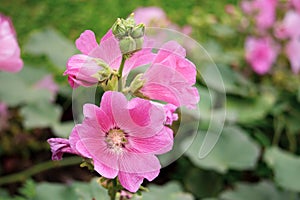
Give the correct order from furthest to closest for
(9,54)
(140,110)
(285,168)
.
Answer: (285,168) → (9,54) → (140,110)

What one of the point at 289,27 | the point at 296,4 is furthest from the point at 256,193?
the point at 296,4

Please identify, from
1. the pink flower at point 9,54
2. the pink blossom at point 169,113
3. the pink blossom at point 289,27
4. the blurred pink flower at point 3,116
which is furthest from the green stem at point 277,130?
the pink blossom at point 169,113

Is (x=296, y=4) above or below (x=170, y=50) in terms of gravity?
below

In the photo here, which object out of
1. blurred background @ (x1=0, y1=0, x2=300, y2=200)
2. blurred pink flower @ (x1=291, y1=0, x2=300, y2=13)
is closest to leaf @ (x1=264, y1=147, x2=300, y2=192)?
blurred background @ (x1=0, y1=0, x2=300, y2=200)

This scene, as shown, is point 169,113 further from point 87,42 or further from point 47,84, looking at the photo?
point 47,84

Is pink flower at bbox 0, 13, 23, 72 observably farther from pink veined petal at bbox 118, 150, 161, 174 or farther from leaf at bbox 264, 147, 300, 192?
leaf at bbox 264, 147, 300, 192

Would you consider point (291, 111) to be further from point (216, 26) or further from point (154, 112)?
point (154, 112)

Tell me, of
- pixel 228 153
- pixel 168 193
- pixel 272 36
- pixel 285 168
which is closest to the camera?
pixel 168 193
